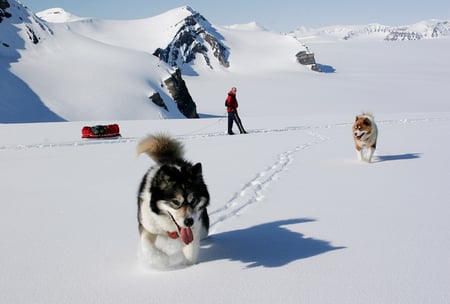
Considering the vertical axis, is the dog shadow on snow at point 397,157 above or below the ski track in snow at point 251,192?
above

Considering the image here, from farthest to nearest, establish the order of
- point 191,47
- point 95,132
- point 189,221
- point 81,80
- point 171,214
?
point 191,47 < point 81,80 < point 95,132 < point 171,214 < point 189,221

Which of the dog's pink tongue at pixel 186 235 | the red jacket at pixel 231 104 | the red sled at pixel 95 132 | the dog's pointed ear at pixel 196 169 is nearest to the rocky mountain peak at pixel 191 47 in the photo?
the red jacket at pixel 231 104

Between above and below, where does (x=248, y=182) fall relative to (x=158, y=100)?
below

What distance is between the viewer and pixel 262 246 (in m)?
3.40

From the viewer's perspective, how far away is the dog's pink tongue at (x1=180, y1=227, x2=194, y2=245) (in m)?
2.79

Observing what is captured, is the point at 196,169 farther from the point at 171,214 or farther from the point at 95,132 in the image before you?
the point at 95,132

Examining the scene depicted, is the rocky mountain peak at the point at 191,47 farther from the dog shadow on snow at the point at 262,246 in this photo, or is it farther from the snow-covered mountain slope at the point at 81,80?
A: the dog shadow on snow at the point at 262,246

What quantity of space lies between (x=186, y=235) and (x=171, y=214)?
0.63 ft

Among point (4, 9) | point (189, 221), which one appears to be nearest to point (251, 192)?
point (189, 221)

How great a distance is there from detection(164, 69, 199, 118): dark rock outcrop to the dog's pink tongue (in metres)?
33.7

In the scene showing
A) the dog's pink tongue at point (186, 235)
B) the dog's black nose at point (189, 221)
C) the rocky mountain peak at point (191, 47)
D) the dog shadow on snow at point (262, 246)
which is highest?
the rocky mountain peak at point (191, 47)

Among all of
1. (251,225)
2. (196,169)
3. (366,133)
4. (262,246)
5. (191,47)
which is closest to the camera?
(196,169)

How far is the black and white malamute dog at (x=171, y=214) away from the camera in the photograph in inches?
106

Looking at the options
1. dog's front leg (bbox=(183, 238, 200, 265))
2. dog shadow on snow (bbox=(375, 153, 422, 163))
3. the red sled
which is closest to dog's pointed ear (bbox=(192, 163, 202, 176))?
dog's front leg (bbox=(183, 238, 200, 265))
